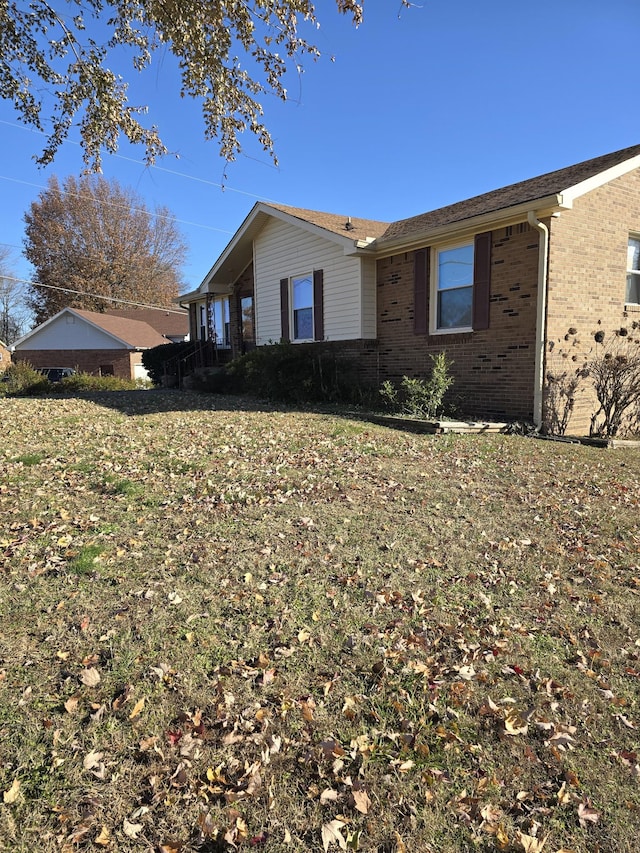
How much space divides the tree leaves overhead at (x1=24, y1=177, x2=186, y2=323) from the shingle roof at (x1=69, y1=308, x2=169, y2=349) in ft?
19.6

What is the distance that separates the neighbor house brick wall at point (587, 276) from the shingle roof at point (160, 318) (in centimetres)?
3256

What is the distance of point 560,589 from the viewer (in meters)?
3.62

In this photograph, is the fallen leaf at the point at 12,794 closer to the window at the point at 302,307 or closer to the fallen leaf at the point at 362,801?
the fallen leaf at the point at 362,801

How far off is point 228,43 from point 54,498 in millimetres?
5436

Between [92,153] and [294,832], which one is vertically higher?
[92,153]

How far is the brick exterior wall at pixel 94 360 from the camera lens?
1321 inches

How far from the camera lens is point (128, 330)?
1362 inches

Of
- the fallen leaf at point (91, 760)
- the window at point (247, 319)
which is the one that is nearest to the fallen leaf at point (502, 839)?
the fallen leaf at point (91, 760)

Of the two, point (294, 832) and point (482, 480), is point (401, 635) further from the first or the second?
point (482, 480)

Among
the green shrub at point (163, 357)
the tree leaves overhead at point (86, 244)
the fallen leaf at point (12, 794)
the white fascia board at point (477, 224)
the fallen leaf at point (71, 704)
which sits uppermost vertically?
the tree leaves overhead at point (86, 244)

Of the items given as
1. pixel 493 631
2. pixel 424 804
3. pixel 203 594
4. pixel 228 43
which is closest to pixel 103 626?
pixel 203 594

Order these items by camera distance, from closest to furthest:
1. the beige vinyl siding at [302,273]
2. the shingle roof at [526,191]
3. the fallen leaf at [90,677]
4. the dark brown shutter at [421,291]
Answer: the fallen leaf at [90,677] < the shingle roof at [526,191] < the dark brown shutter at [421,291] < the beige vinyl siding at [302,273]

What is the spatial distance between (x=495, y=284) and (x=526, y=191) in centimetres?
184

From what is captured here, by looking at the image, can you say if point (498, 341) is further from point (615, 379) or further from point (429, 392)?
point (615, 379)
